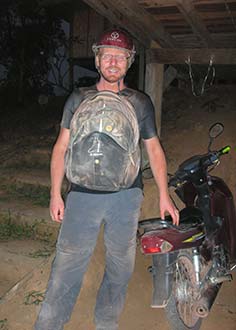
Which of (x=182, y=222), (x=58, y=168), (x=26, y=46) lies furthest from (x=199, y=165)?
(x=26, y=46)

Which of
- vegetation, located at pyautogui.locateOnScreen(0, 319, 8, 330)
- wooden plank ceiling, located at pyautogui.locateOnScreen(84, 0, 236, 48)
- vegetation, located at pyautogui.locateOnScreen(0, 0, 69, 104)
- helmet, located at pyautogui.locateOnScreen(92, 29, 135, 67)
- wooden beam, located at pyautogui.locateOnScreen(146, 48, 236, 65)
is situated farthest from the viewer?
vegetation, located at pyautogui.locateOnScreen(0, 0, 69, 104)

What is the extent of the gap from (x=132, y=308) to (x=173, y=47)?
120 inches

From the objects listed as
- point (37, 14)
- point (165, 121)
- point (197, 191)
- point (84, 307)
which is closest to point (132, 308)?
point (84, 307)

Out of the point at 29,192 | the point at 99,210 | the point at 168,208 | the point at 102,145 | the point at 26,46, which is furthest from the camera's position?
the point at 26,46

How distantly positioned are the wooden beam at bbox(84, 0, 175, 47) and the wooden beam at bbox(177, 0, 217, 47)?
0.42 metres

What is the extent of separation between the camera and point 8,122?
7352 millimetres

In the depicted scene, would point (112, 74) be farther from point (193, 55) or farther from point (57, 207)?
point (193, 55)

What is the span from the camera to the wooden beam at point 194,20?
11.4 feet

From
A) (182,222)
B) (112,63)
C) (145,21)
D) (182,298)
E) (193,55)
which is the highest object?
(145,21)

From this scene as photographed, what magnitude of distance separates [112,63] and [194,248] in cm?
156

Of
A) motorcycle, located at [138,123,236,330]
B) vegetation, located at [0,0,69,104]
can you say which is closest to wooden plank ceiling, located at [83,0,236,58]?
motorcycle, located at [138,123,236,330]

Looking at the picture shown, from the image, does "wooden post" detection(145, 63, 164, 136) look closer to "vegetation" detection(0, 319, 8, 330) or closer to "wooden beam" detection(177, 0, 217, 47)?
"wooden beam" detection(177, 0, 217, 47)

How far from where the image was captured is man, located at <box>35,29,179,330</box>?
230 centimetres

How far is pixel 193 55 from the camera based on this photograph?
13.8 ft
